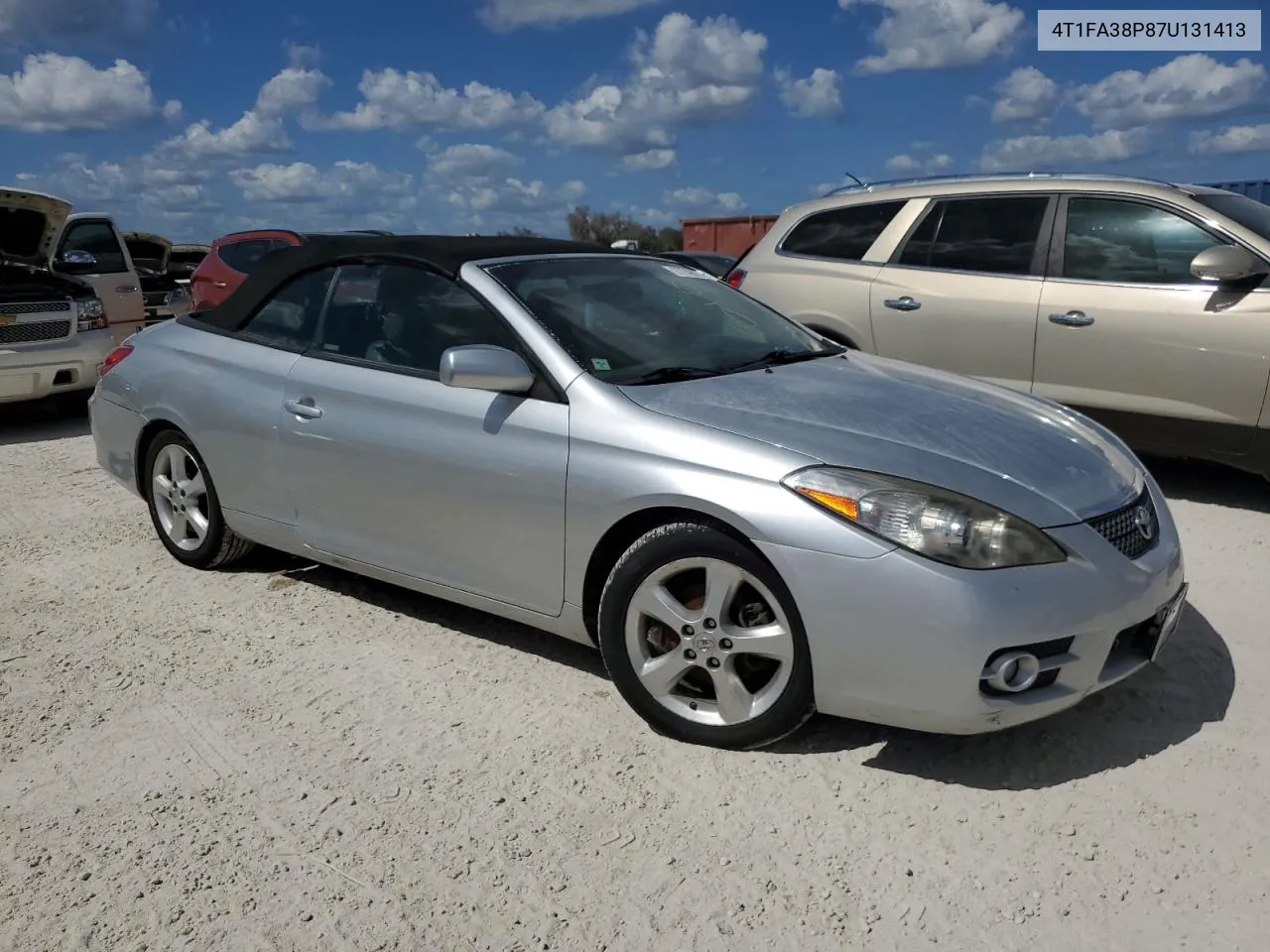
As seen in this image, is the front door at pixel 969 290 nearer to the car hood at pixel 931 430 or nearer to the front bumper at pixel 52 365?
the car hood at pixel 931 430

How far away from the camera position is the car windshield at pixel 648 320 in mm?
3723

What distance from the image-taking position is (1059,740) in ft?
10.7

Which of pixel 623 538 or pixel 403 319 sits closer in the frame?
pixel 623 538

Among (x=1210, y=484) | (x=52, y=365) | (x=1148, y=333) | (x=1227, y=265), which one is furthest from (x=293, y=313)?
(x=52, y=365)

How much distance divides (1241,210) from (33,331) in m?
8.87

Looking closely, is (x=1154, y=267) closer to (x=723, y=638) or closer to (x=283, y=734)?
(x=723, y=638)

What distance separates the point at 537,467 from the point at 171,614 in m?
1.98

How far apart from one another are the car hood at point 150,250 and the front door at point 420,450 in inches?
478

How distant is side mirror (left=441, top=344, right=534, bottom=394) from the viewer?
3.52 metres

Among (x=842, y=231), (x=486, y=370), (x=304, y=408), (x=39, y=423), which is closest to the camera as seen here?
(x=486, y=370)

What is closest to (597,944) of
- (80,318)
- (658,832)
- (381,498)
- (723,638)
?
(658,832)

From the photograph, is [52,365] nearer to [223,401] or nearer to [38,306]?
[38,306]

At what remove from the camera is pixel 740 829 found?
287cm

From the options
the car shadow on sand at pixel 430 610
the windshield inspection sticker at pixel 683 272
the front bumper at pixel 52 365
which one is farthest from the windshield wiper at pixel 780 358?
the front bumper at pixel 52 365
